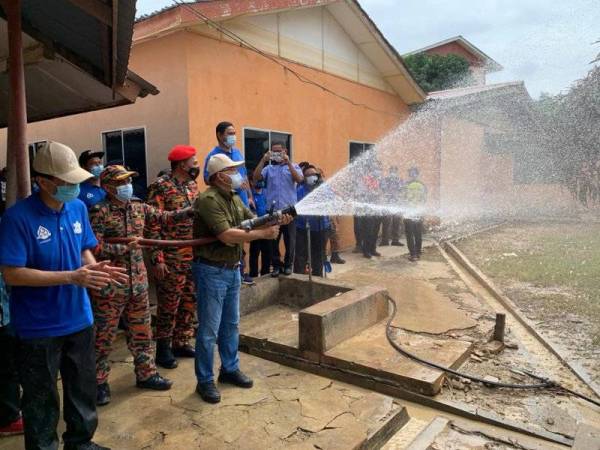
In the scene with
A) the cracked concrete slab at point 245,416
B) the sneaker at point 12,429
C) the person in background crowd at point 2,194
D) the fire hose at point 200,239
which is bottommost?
the cracked concrete slab at point 245,416

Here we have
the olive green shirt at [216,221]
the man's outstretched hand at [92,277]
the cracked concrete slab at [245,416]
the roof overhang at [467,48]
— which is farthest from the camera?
the roof overhang at [467,48]

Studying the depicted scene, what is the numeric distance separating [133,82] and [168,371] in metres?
2.91

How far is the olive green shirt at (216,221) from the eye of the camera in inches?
136

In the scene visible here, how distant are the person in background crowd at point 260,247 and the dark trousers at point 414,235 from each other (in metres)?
4.28

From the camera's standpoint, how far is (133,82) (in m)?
4.65

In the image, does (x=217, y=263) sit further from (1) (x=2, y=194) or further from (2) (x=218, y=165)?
(1) (x=2, y=194)

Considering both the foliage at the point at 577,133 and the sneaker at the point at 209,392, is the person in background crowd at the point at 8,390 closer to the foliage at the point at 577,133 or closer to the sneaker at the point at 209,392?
the sneaker at the point at 209,392

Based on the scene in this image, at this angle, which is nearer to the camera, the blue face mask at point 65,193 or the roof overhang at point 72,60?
the blue face mask at point 65,193

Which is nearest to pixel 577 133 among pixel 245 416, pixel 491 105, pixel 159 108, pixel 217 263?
pixel 491 105

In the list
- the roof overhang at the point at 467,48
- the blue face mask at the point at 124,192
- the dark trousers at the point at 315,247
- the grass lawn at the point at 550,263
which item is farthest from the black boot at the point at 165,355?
the roof overhang at the point at 467,48

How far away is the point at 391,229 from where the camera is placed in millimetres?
→ 12469

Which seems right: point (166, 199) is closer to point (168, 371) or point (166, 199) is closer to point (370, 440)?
point (168, 371)

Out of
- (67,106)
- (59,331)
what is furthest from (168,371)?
(67,106)

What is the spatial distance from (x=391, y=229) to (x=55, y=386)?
10660 mm
